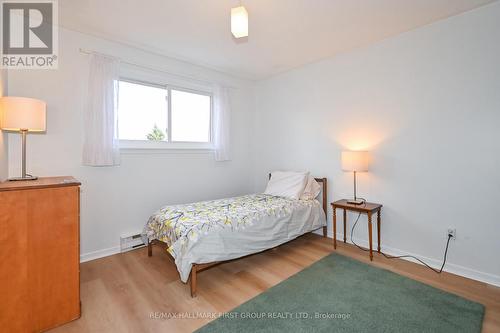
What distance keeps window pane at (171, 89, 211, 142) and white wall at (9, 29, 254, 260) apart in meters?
0.29

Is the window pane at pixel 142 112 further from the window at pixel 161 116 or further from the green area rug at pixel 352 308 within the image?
the green area rug at pixel 352 308

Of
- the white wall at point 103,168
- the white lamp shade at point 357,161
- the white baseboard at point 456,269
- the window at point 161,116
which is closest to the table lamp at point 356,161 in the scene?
the white lamp shade at point 357,161

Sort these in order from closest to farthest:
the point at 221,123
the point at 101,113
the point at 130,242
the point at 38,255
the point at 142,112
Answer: the point at 38,255 < the point at 101,113 < the point at 130,242 < the point at 142,112 < the point at 221,123

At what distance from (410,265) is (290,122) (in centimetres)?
248

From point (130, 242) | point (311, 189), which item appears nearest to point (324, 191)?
point (311, 189)

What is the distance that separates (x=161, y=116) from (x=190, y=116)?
0.45 meters

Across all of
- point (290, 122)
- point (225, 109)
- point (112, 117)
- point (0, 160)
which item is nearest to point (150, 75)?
point (112, 117)

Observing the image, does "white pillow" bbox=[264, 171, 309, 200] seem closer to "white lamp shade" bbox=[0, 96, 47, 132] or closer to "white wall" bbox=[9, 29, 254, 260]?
"white wall" bbox=[9, 29, 254, 260]

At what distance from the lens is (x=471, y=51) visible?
2309 mm

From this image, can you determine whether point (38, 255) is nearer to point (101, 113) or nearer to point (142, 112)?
point (101, 113)

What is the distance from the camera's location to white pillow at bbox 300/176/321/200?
336 cm

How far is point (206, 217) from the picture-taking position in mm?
2367

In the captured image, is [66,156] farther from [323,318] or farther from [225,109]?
[323,318]

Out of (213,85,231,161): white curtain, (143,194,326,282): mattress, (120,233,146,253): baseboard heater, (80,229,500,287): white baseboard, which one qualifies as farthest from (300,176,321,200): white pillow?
(120,233,146,253): baseboard heater
